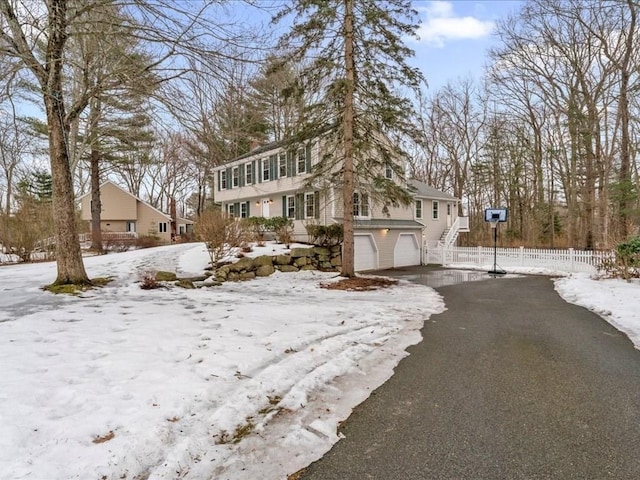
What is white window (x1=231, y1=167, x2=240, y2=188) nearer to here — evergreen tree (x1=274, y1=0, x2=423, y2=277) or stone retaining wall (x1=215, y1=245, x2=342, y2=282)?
stone retaining wall (x1=215, y1=245, x2=342, y2=282)

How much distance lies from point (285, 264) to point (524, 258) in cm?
1154

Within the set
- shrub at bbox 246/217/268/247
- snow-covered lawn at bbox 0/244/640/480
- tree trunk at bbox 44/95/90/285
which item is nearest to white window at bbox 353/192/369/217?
shrub at bbox 246/217/268/247

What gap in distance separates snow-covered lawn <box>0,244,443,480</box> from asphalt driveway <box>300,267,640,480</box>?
293 millimetres

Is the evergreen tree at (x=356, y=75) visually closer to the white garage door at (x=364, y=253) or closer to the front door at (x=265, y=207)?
the white garage door at (x=364, y=253)

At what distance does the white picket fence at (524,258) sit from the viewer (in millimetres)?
15008

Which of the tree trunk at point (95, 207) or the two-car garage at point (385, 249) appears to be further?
the tree trunk at point (95, 207)

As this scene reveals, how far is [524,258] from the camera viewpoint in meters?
17.3

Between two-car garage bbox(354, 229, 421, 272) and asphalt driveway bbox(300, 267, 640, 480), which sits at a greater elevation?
two-car garage bbox(354, 229, 421, 272)

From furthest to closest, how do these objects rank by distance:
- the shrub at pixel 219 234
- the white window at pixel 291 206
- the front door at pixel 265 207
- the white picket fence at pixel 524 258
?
the front door at pixel 265 207, the white window at pixel 291 206, the white picket fence at pixel 524 258, the shrub at pixel 219 234

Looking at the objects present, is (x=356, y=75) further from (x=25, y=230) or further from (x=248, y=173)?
(x=25, y=230)

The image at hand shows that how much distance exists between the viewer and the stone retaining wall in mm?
12055

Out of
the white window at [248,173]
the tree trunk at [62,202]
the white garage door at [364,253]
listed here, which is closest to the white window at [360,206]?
the white garage door at [364,253]

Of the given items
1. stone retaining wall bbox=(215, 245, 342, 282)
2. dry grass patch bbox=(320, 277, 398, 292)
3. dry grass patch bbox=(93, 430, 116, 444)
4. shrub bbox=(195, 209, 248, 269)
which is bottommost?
dry grass patch bbox=(320, 277, 398, 292)

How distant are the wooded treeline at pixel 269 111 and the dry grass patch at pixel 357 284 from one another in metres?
4.74
